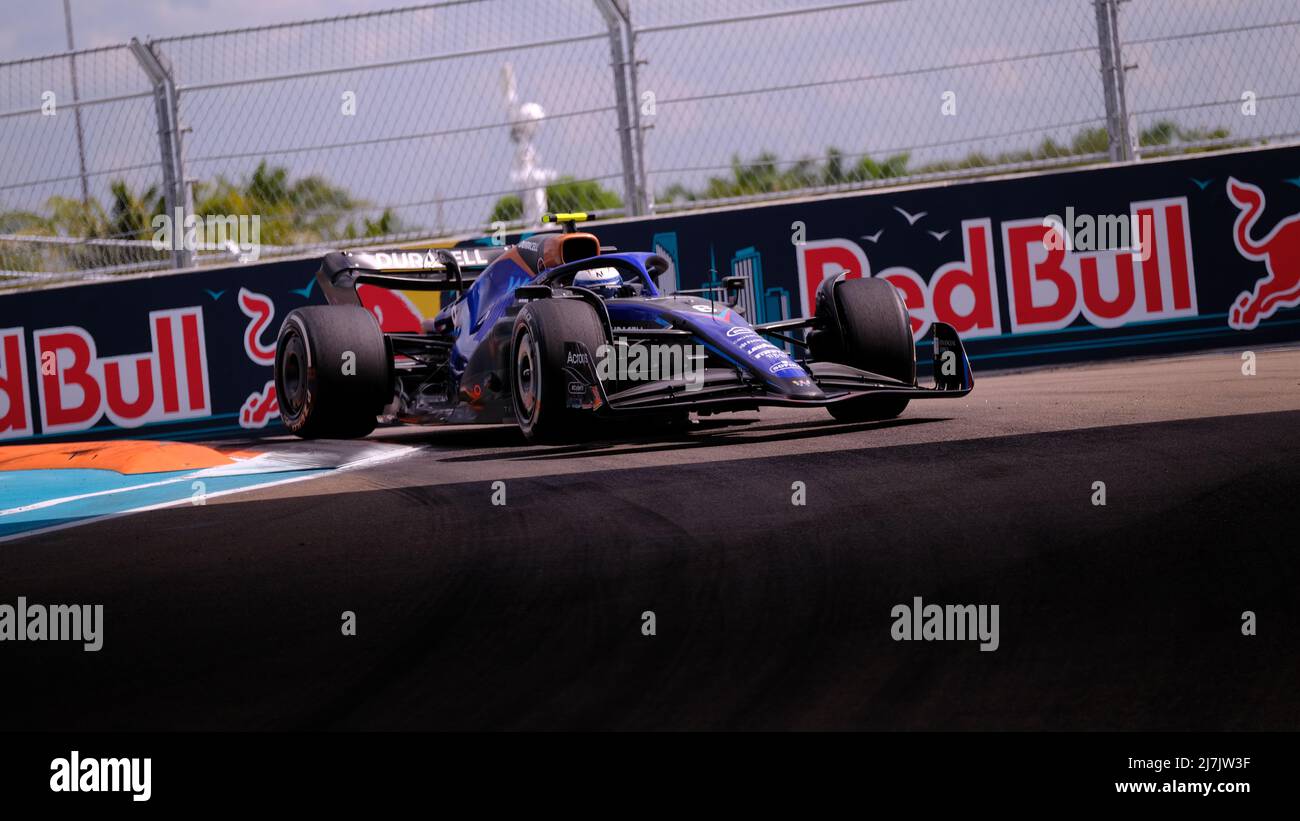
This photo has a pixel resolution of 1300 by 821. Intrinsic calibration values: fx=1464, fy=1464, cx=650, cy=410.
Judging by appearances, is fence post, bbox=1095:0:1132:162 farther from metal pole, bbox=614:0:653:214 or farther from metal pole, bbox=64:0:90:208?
metal pole, bbox=64:0:90:208

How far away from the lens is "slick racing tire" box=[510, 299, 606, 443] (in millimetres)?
7449

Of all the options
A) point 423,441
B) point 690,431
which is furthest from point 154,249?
point 690,431

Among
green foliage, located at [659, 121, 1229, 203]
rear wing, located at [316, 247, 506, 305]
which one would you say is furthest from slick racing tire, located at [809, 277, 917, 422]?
green foliage, located at [659, 121, 1229, 203]

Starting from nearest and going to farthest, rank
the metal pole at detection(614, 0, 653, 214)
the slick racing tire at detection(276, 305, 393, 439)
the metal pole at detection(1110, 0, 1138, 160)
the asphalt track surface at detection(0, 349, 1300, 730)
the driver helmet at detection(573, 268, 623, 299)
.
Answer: the asphalt track surface at detection(0, 349, 1300, 730), the driver helmet at detection(573, 268, 623, 299), the slick racing tire at detection(276, 305, 393, 439), the metal pole at detection(1110, 0, 1138, 160), the metal pole at detection(614, 0, 653, 214)

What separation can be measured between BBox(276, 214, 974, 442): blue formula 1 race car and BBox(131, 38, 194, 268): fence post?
12.4 feet

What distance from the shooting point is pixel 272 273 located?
12.8 meters

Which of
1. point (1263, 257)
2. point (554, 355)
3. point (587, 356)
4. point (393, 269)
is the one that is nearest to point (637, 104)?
point (393, 269)

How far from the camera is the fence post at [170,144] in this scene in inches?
512

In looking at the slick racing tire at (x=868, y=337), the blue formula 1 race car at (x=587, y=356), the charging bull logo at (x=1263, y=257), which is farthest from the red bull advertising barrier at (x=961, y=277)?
the slick racing tire at (x=868, y=337)

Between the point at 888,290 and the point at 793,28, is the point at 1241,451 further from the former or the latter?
the point at 793,28

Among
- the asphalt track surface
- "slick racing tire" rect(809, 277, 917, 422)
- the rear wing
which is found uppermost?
the rear wing

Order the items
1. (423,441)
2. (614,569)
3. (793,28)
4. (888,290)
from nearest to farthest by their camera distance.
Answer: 1. (614,569)
2. (888,290)
3. (423,441)
4. (793,28)

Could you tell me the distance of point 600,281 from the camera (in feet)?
28.1
